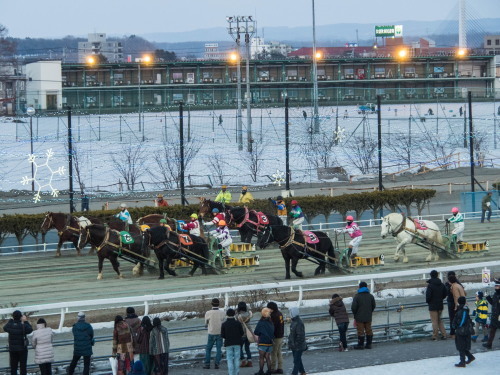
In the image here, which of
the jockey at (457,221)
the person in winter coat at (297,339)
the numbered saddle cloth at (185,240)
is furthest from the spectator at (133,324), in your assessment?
the jockey at (457,221)

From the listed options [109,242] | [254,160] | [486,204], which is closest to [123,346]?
[109,242]

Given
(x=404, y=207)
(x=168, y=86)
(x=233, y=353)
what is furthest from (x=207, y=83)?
(x=233, y=353)

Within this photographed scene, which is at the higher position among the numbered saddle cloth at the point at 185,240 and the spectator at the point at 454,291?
the numbered saddle cloth at the point at 185,240

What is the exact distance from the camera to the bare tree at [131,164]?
199 feet

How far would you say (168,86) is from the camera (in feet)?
307

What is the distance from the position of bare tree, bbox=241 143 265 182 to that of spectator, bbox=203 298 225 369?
44765mm

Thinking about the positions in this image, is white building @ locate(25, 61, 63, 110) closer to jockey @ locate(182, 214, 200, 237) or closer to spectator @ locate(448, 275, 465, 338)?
jockey @ locate(182, 214, 200, 237)

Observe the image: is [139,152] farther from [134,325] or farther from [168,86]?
[134,325]

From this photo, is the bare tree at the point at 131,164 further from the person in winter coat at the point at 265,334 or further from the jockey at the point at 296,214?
the person in winter coat at the point at 265,334

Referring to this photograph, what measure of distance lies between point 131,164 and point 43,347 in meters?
47.3

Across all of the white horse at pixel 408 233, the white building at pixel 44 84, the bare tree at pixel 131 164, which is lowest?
the white horse at pixel 408 233

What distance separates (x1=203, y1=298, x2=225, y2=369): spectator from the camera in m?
17.8

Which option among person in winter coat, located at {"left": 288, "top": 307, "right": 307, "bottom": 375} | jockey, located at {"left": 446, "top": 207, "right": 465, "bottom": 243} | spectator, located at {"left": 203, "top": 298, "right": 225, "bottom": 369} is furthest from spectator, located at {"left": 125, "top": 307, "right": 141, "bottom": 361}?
jockey, located at {"left": 446, "top": 207, "right": 465, "bottom": 243}

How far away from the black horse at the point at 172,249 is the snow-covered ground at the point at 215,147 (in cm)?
2959
